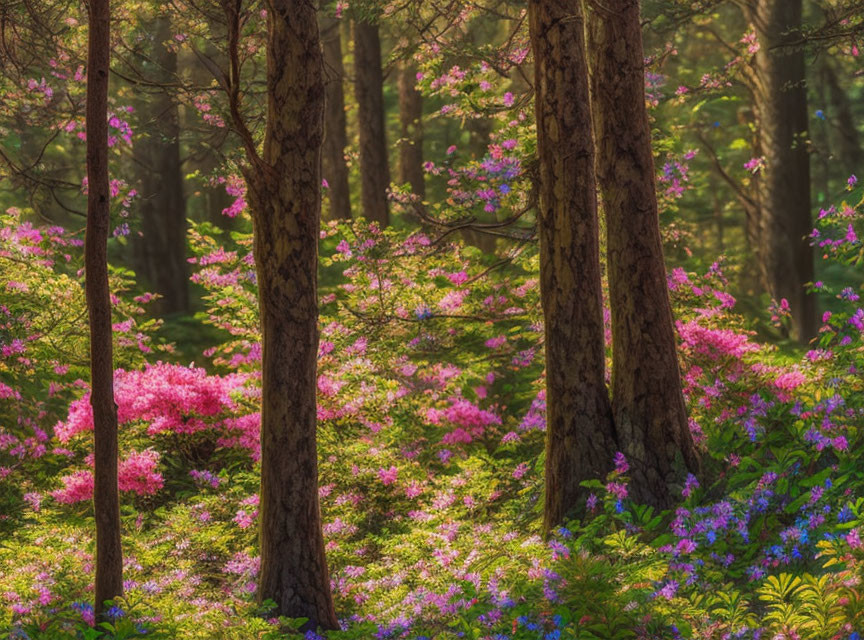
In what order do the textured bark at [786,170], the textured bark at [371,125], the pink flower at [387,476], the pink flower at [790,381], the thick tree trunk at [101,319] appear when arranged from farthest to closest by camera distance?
the textured bark at [371,125] → the textured bark at [786,170] → the pink flower at [387,476] → the pink flower at [790,381] → the thick tree trunk at [101,319]

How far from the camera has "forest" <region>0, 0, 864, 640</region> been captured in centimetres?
659

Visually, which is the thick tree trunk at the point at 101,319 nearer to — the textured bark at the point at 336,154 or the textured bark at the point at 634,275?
the textured bark at the point at 634,275

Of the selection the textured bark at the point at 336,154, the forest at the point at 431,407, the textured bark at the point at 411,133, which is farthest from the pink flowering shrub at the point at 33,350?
the textured bark at the point at 411,133

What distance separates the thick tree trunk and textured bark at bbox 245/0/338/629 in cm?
110

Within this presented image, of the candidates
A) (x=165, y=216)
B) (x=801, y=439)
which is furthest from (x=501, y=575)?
(x=165, y=216)

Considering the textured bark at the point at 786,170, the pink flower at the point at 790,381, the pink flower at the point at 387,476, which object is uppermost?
the textured bark at the point at 786,170

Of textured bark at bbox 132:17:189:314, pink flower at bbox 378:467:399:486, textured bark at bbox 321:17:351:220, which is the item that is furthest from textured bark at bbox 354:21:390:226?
pink flower at bbox 378:467:399:486

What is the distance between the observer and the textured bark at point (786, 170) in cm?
1495

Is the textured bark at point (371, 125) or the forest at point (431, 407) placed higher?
the textured bark at point (371, 125)

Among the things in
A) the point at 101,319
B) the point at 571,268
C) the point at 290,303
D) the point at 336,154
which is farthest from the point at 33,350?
the point at 336,154

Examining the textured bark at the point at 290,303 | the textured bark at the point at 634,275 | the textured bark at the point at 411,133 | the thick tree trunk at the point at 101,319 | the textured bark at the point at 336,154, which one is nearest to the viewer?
the thick tree trunk at the point at 101,319

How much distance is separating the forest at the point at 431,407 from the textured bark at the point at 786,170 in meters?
1.17

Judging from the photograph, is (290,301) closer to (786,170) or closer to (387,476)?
(387,476)

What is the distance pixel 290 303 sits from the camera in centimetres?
715
